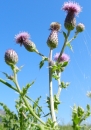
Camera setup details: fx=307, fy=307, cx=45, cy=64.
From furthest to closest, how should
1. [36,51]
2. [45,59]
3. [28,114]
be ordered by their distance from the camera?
[36,51] → [45,59] → [28,114]

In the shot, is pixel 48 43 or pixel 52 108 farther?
pixel 48 43

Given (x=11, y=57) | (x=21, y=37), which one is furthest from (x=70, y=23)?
(x=11, y=57)

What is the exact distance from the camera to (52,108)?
2.22 meters

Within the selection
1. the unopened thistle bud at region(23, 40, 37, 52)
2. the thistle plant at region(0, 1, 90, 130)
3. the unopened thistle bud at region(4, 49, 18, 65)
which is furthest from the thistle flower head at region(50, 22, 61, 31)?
the unopened thistle bud at region(4, 49, 18, 65)

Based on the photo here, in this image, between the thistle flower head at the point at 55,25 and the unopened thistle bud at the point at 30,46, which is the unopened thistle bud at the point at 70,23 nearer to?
the thistle flower head at the point at 55,25

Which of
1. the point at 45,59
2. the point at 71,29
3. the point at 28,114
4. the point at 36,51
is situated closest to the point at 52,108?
the point at 28,114

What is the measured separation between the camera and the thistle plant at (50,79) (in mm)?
1874

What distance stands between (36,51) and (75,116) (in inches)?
45.1

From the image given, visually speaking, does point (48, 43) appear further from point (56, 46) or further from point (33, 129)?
point (33, 129)

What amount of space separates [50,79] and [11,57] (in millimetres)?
352

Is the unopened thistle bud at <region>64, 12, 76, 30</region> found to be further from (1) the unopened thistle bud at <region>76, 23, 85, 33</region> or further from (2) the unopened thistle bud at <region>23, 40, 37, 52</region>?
(2) the unopened thistle bud at <region>23, 40, 37, 52</region>

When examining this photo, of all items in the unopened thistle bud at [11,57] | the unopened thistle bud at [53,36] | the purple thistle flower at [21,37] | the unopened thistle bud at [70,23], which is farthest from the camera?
the purple thistle flower at [21,37]

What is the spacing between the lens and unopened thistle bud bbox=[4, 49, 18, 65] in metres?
2.40

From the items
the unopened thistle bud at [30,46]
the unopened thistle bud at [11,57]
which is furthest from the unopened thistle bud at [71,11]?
the unopened thistle bud at [11,57]
